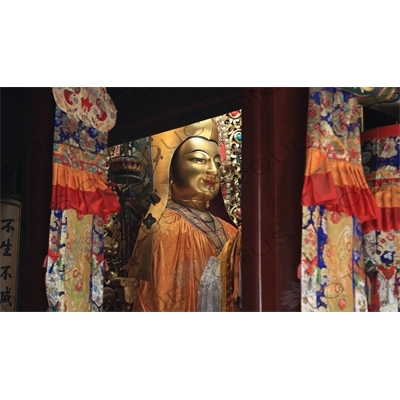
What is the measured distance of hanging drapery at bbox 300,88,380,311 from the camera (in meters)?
2.77

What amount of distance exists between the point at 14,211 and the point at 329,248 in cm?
136

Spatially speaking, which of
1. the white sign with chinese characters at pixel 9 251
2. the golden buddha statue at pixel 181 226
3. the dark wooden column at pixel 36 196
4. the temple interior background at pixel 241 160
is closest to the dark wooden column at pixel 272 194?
the temple interior background at pixel 241 160

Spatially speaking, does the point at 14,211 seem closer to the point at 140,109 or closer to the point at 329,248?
the point at 140,109

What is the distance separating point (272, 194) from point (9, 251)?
3.80 ft

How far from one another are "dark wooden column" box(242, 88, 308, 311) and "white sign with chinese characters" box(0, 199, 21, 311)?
987mm

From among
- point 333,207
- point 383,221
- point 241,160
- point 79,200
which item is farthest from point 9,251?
point 383,221

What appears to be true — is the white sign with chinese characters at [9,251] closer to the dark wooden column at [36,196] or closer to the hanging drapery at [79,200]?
the dark wooden column at [36,196]

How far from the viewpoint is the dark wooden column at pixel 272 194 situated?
2.82 meters

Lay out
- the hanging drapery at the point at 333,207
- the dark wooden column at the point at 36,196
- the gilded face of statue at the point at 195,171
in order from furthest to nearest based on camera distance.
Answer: the gilded face of statue at the point at 195,171
the dark wooden column at the point at 36,196
the hanging drapery at the point at 333,207

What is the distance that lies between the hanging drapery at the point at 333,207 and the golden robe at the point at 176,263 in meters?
0.38

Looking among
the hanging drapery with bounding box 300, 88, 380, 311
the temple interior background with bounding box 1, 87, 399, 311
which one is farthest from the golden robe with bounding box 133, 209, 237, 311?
the hanging drapery with bounding box 300, 88, 380, 311

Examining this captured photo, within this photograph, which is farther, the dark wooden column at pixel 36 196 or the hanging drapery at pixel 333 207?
the dark wooden column at pixel 36 196

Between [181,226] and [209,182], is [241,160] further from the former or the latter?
[181,226]

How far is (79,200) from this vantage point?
2885 millimetres
